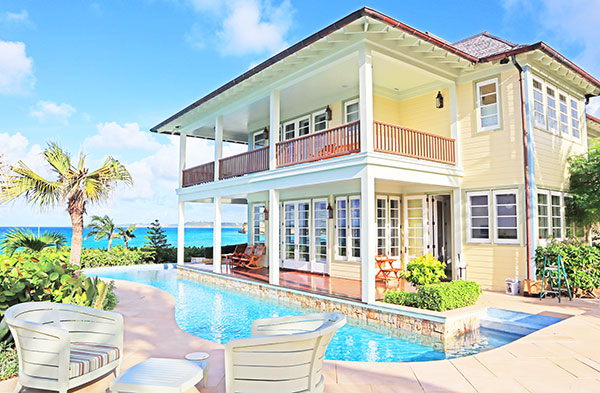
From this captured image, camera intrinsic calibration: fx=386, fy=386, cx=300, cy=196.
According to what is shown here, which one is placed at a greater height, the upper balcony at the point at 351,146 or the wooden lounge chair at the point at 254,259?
the upper balcony at the point at 351,146

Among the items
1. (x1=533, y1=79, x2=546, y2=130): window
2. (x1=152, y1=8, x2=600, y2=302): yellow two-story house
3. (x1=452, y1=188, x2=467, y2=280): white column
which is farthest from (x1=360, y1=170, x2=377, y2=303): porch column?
(x1=533, y1=79, x2=546, y2=130): window

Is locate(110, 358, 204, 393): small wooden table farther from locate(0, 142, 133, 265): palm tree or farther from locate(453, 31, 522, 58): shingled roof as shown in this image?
locate(453, 31, 522, 58): shingled roof

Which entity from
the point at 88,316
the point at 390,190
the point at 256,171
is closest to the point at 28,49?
the point at 256,171

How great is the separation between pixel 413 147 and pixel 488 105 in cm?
282

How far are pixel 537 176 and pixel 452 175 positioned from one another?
208 centimetres

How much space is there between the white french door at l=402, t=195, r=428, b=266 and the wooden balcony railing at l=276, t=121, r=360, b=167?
3730mm

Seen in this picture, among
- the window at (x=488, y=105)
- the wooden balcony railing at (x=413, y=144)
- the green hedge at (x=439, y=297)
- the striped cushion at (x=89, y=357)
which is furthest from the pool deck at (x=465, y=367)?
the window at (x=488, y=105)

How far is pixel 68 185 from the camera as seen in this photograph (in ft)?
36.2

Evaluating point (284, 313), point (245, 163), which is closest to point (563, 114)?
point (245, 163)

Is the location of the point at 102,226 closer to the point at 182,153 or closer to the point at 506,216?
the point at 182,153

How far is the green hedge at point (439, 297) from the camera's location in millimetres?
7387

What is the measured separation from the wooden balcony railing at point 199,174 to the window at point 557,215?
1116cm

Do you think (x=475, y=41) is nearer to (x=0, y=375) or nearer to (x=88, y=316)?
(x=88, y=316)

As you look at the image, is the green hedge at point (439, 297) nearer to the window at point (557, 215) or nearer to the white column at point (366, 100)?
the white column at point (366, 100)
